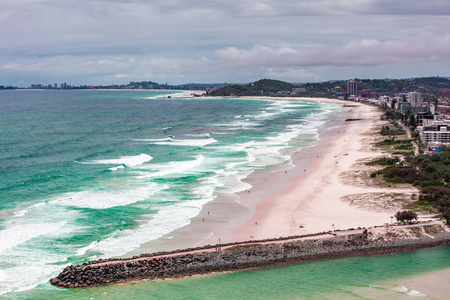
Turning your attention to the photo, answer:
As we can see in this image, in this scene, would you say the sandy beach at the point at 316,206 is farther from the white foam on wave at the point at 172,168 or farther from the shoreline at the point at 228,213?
the white foam on wave at the point at 172,168

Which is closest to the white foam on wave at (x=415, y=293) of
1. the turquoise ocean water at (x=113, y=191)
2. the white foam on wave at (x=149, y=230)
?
the turquoise ocean water at (x=113, y=191)

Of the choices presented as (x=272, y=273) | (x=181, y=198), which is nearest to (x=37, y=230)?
(x=181, y=198)

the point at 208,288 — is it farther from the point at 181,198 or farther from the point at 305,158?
the point at 305,158

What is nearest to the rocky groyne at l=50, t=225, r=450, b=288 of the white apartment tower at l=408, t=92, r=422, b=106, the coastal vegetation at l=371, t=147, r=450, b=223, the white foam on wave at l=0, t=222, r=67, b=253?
the coastal vegetation at l=371, t=147, r=450, b=223

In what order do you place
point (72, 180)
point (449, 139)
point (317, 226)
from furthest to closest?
point (449, 139)
point (72, 180)
point (317, 226)

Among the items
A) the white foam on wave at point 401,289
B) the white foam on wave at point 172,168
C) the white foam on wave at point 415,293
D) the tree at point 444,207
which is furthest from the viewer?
the white foam on wave at point 172,168

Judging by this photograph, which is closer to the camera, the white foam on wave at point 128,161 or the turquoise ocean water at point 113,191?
the turquoise ocean water at point 113,191

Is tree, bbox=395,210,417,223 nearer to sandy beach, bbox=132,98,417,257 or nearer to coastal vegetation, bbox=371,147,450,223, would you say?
sandy beach, bbox=132,98,417,257
